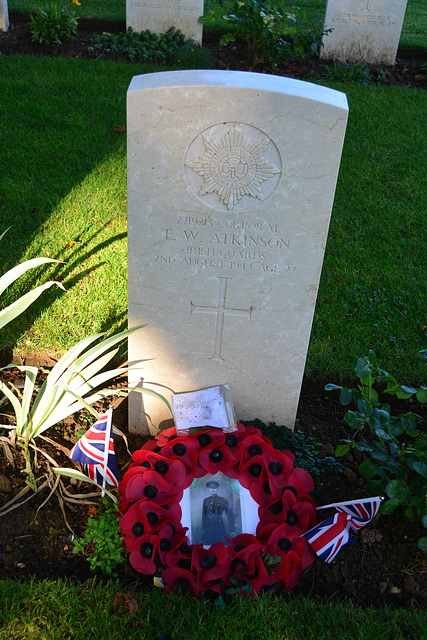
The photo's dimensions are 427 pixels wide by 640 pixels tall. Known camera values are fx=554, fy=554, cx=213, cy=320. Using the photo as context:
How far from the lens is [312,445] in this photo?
270 cm

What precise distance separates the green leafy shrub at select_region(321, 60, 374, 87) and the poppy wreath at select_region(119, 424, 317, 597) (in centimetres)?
525

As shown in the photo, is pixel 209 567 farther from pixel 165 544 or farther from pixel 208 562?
pixel 165 544

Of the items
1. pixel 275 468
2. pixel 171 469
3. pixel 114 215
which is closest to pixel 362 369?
pixel 275 468

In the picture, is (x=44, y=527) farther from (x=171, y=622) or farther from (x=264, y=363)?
(x=264, y=363)

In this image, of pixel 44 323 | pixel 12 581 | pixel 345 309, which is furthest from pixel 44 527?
pixel 345 309

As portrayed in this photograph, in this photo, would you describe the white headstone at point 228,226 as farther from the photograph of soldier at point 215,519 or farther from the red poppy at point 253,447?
the photograph of soldier at point 215,519

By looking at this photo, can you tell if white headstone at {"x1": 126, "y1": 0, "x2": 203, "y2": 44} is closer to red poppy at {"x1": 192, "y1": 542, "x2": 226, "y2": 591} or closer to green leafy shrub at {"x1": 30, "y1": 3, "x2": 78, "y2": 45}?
green leafy shrub at {"x1": 30, "y1": 3, "x2": 78, "y2": 45}

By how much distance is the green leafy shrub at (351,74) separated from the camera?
20.9 feet

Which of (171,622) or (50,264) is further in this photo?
(50,264)

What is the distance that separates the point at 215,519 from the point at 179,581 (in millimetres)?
309

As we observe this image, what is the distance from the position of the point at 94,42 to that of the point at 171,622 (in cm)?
653

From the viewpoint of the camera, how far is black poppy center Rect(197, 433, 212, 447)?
2434mm

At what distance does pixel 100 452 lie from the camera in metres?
2.24

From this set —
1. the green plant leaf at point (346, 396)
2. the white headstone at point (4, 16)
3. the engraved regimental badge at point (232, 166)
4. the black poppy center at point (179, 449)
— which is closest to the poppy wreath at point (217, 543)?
the black poppy center at point (179, 449)
